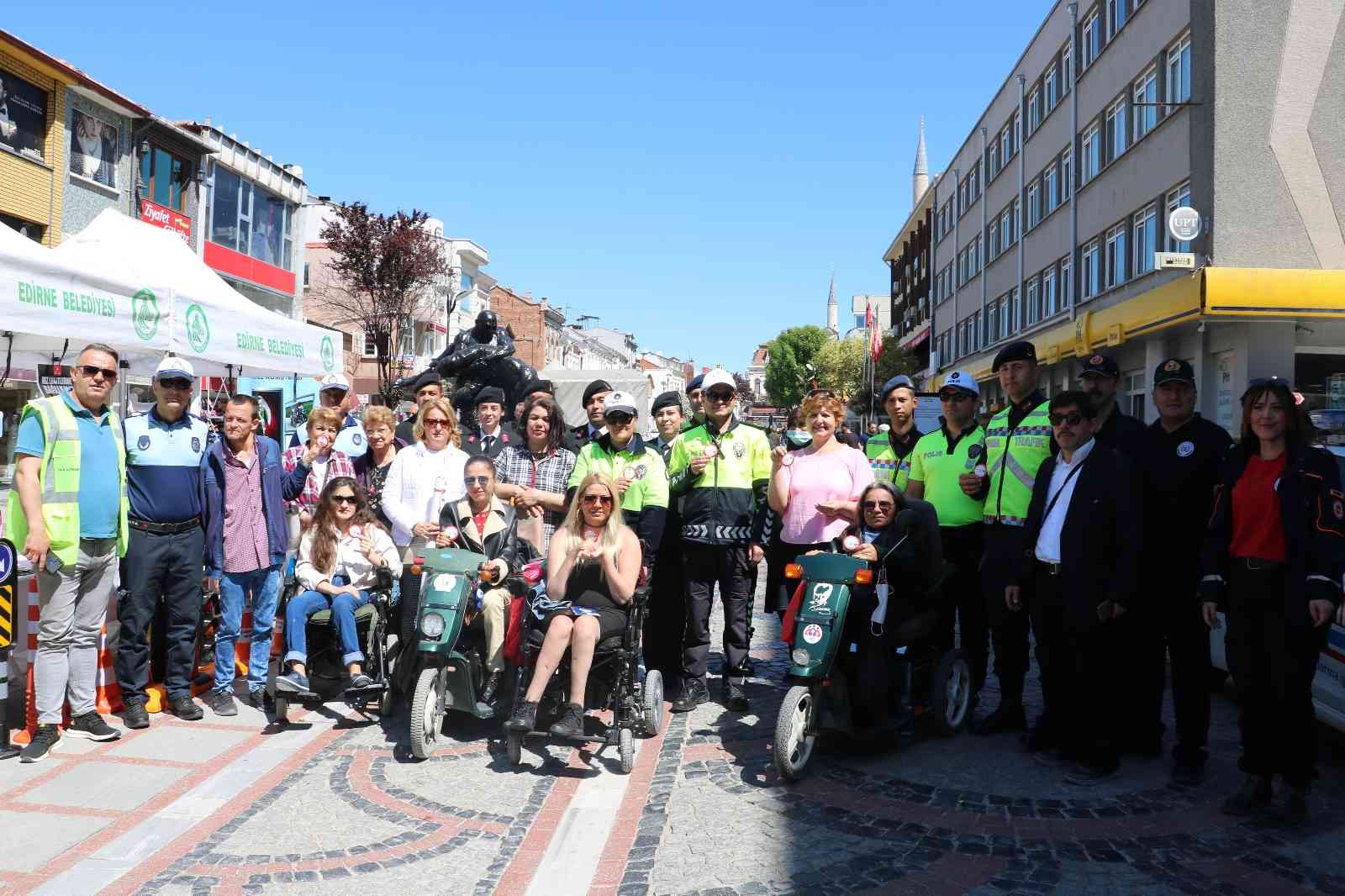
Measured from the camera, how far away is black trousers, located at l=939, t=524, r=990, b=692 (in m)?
6.21

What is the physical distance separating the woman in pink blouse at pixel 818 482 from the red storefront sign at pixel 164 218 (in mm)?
24812

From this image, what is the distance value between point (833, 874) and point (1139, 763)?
2351 mm

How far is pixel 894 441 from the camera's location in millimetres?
7555

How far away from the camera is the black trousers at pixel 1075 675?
5.30 m

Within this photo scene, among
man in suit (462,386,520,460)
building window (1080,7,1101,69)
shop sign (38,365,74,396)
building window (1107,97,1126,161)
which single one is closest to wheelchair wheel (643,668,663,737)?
man in suit (462,386,520,460)

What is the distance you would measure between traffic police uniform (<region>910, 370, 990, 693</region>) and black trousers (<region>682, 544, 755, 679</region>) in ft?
4.05

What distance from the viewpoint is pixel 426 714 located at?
214 inches

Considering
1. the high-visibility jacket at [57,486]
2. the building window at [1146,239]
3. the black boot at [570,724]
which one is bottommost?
the black boot at [570,724]

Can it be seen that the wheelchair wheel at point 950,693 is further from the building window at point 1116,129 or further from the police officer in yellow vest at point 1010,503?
the building window at point 1116,129

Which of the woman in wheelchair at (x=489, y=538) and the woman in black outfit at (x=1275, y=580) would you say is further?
Answer: the woman in wheelchair at (x=489, y=538)

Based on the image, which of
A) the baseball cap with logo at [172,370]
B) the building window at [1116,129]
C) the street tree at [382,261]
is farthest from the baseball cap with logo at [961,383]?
the street tree at [382,261]

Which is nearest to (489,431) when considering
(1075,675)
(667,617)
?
(667,617)

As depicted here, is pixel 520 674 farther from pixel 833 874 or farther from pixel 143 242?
pixel 143 242

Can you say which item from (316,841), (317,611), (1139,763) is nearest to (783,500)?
(1139,763)
